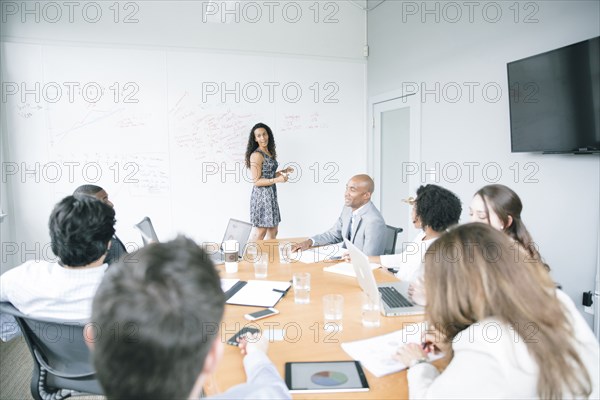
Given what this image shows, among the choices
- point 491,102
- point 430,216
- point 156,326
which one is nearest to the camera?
point 156,326

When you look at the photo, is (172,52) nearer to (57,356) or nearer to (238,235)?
(238,235)

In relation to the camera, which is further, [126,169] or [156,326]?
[126,169]

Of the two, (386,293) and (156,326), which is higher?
(156,326)

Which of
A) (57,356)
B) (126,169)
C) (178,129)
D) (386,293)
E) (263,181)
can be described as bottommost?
(57,356)

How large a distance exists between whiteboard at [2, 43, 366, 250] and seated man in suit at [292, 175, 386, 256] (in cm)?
182

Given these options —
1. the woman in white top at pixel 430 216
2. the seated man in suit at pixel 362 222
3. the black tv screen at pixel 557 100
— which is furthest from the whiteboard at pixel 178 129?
the woman in white top at pixel 430 216

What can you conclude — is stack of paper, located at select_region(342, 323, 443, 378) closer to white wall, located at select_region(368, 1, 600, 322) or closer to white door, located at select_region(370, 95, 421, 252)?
white wall, located at select_region(368, 1, 600, 322)

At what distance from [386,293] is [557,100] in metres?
1.74

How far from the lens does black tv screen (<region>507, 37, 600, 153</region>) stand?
7.54 ft

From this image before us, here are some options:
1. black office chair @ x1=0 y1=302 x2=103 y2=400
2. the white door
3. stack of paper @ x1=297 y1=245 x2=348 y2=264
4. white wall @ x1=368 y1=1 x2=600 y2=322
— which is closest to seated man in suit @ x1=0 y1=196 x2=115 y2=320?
black office chair @ x1=0 y1=302 x2=103 y2=400

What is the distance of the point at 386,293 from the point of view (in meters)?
1.81

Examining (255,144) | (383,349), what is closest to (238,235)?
(383,349)

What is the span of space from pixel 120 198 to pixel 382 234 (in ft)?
9.53

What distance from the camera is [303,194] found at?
195 inches
